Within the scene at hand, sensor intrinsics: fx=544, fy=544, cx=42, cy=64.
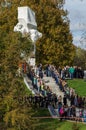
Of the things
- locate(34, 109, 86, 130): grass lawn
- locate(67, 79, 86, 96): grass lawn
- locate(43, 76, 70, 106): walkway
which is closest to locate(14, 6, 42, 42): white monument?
locate(67, 79, 86, 96): grass lawn

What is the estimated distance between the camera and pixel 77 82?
155ft

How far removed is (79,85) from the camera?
45.9m

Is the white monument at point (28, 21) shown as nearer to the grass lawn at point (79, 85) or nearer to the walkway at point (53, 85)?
the grass lawn at point (79, 85)

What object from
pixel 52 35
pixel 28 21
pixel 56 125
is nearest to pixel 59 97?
pixel 56 125

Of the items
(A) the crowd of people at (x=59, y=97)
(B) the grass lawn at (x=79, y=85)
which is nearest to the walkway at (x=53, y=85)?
(A) the crowd of people at (x=59, y=97)

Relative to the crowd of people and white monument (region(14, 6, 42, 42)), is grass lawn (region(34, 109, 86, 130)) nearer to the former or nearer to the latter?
the crowd of people

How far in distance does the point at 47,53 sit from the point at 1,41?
36.0m

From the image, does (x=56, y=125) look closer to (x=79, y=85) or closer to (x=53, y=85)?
(x=53, y=85)

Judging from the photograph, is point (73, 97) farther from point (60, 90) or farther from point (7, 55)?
point (7, 55)

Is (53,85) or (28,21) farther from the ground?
(28,21)

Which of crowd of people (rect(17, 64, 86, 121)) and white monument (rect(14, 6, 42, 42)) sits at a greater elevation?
white monument (rect(14, 6, 42, 42))

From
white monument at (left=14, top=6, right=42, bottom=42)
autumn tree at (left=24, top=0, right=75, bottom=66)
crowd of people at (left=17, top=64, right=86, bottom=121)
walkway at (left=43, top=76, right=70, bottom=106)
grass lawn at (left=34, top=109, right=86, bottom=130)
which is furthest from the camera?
autumn tree at (left=24, top=0, right=75, bottom=66)

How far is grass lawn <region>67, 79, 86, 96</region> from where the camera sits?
43.8 m

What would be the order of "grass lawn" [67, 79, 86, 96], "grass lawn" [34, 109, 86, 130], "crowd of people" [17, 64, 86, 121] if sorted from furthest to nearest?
"grass lawn" [67, 79, 86, 96]
"crowd of people" [17, 64, 86, 121]
"grass lawn" [34, 109, 86, 130]
